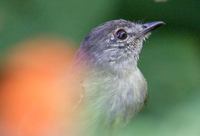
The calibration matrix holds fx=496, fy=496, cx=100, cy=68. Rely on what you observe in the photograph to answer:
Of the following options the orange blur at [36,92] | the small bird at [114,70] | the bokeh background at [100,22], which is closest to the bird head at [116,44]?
the small bird at [114,70]

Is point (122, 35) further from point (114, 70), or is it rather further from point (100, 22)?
point (100, 22)

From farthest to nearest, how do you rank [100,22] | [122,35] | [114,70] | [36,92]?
[122,35] → [114,70] → [100,22] → [36,92]

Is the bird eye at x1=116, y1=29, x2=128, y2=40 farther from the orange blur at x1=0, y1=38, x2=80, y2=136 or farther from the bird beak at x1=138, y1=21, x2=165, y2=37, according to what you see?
the orange blur at x1=0, y1=38, x2=80, y2=136

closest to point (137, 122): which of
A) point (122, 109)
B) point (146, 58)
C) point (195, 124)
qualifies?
point (195, 124)

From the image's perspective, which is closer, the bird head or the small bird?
the small bird

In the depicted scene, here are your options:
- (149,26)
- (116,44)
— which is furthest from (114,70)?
(149,26)

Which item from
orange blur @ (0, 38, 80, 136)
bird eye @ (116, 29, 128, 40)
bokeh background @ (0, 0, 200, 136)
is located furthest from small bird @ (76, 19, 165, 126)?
orange blur @ (0, 38, 80, 136)

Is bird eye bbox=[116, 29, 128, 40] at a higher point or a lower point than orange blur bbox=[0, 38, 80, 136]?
higher

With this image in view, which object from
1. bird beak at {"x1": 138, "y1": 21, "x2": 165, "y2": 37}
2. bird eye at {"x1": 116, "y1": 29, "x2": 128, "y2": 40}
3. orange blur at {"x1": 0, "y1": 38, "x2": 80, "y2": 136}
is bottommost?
orange blur at {"x1": 0, "y1": 38, "x2": 80, "y2": 136}

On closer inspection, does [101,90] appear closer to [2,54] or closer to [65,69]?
[65,69]
